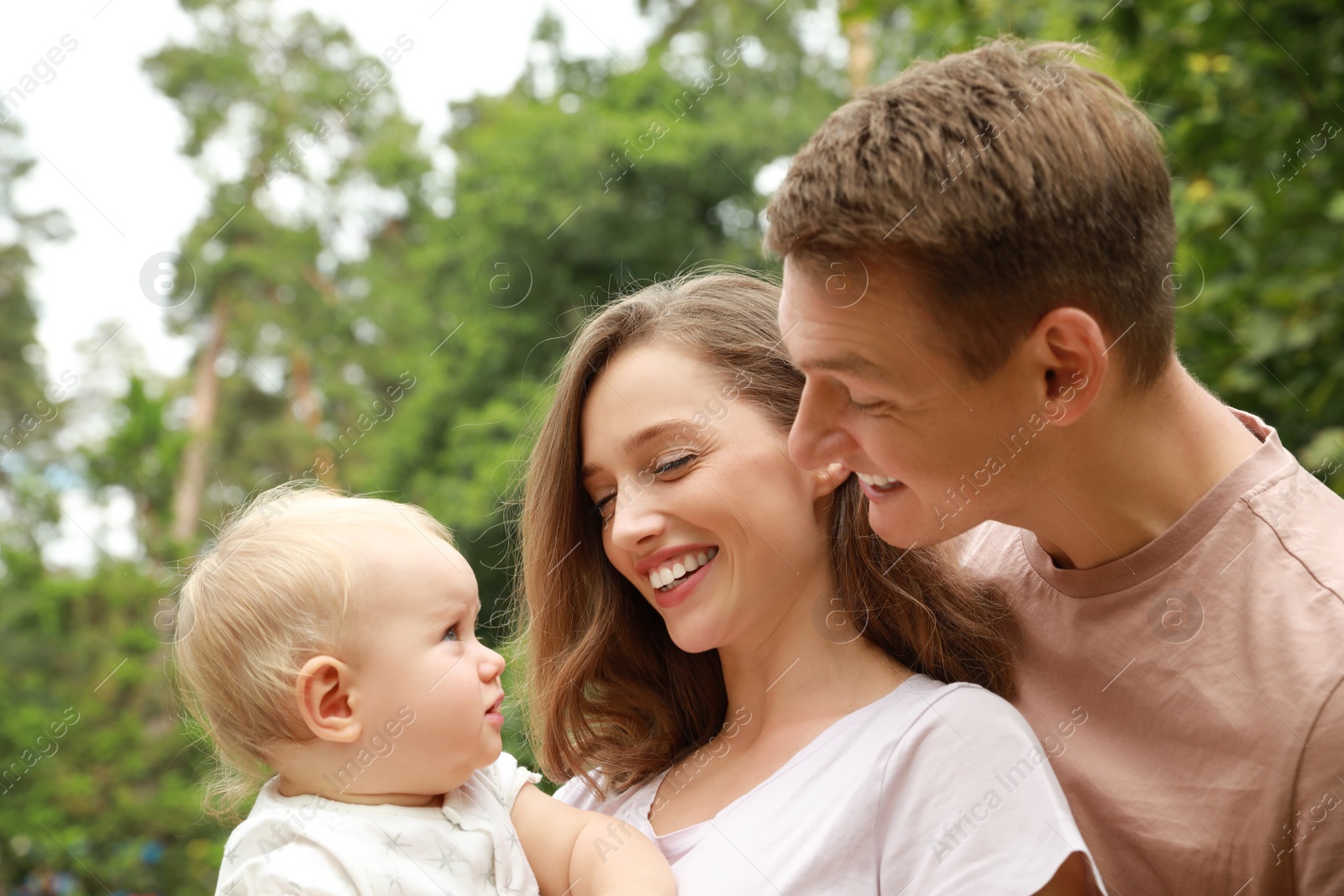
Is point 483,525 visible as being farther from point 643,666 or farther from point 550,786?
point 643,666

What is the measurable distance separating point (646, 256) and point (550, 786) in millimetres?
8452

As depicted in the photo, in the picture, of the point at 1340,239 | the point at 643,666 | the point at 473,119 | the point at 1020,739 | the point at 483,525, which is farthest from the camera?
the point at 473,119

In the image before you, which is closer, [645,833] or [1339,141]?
[645,833]

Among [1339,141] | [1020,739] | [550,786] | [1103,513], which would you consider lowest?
[550,786]

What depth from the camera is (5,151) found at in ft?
46.8

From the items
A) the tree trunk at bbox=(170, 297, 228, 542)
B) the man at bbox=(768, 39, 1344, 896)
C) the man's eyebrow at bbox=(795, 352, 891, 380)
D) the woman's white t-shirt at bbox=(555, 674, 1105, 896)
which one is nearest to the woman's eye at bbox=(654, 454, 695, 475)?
the man at bbox=(768, 39, 1344, 896)

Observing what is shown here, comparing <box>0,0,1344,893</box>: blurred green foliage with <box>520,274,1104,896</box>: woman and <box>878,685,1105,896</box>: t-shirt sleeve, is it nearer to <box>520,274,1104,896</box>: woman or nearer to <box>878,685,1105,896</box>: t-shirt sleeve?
<box>520,274,1104,896</box>: woman

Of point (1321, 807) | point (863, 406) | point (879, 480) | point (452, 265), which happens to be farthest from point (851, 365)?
point (452, 265)

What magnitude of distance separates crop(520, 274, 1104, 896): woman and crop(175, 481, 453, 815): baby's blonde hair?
14.8 inches

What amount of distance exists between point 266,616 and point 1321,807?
4.66ft

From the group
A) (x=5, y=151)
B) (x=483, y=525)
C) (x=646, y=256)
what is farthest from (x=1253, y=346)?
(x=5, y=151)

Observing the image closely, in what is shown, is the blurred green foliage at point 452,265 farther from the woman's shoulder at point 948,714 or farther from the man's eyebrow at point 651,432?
the woman's shoulder at point 948,714

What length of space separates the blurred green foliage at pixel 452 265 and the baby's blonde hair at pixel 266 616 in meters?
0.32

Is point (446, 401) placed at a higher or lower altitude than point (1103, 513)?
lower
